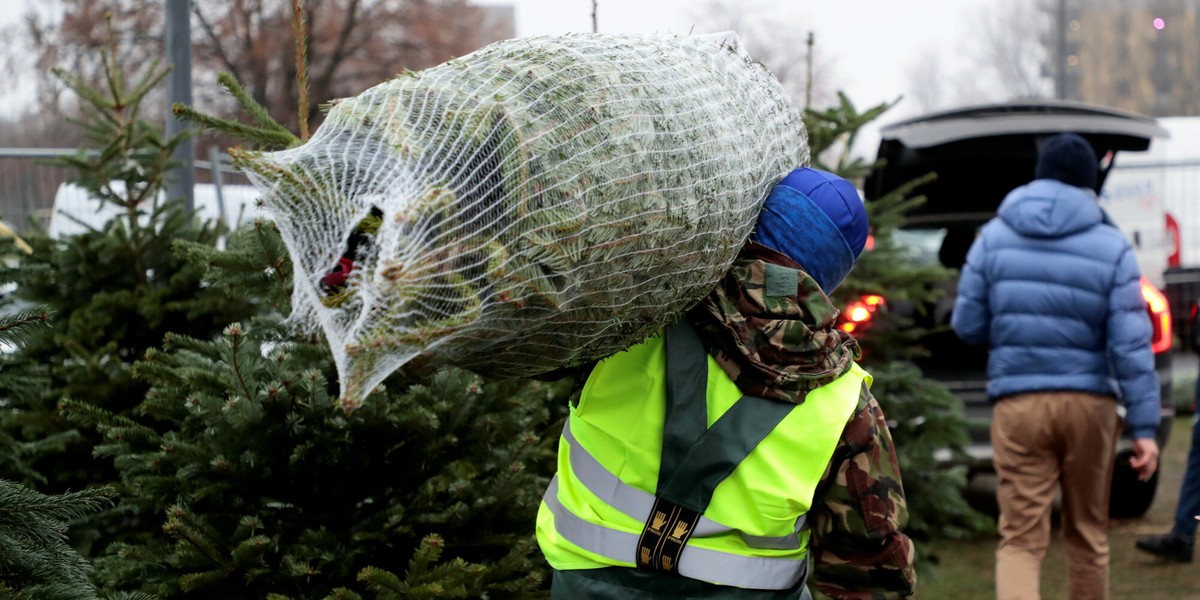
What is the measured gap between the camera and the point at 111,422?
2.96m

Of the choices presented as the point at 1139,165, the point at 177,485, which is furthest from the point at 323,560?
the point at 1139,165

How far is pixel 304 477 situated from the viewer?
9.30ft

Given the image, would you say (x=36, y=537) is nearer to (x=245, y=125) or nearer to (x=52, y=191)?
(x=245, y=125)

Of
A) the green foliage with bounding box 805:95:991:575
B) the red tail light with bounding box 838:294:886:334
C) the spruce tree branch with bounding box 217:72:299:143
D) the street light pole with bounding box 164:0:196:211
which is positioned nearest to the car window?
the green foliage with bounding box 805:95:991:575

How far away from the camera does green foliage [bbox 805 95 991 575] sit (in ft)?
15.6

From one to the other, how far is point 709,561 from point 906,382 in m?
2.99

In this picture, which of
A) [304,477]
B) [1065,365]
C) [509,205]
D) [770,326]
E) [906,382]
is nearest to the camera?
[509,205]

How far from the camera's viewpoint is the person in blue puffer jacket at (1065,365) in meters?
4.45

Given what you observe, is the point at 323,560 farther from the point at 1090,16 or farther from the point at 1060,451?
the point at 1090,16

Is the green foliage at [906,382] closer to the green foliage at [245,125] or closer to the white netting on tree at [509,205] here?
the green foliage at [245,125]

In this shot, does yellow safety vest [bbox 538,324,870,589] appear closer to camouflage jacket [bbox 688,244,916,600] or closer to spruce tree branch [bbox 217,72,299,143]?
camouflage jacket [bbox 688,244,916,600]

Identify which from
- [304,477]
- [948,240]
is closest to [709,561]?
[304,477]

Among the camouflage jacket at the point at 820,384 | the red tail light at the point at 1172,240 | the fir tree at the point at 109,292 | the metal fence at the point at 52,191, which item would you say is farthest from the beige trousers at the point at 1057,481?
the red tail light at the point at 1172,240

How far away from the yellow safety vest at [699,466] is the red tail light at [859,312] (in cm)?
273
